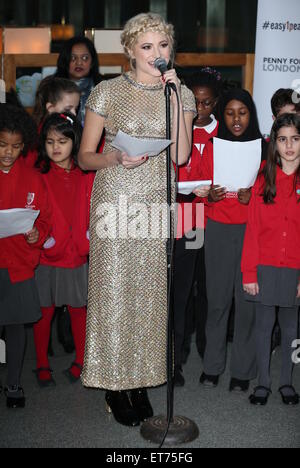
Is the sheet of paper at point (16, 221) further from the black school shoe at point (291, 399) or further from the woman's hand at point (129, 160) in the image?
the black school shoe at point (291, 399)

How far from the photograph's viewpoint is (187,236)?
346 centimetres

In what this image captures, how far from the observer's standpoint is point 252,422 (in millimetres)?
3008

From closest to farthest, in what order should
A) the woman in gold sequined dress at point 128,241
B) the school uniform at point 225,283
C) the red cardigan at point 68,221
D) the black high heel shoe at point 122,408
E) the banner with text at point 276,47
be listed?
the woman in gold sequined dress at point 128,241, the black high heel shoe at point 122,408, the school uniform at point 225,283, the red cardigan at point 68,221, the banner with text at point 276,47

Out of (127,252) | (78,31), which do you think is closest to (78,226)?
(127,252)

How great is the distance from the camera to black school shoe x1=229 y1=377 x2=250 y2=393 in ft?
11.2

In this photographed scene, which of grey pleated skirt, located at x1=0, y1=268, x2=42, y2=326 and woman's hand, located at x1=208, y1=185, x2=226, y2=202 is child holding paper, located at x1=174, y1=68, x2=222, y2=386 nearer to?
woman's hand, located at x1=208, y1=185, x2=226, y2=202

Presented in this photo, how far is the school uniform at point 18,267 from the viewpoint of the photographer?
3.20 meters

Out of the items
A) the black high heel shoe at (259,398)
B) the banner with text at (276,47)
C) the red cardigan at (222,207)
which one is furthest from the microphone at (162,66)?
the banner with text at (276,47)

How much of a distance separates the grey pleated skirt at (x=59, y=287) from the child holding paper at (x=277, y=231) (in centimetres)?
87

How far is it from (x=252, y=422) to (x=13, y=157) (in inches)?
63.9

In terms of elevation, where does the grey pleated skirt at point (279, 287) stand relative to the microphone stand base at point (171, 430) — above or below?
above

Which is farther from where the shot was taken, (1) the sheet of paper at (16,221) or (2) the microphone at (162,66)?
(1) the sheet of paper at (16,221)
